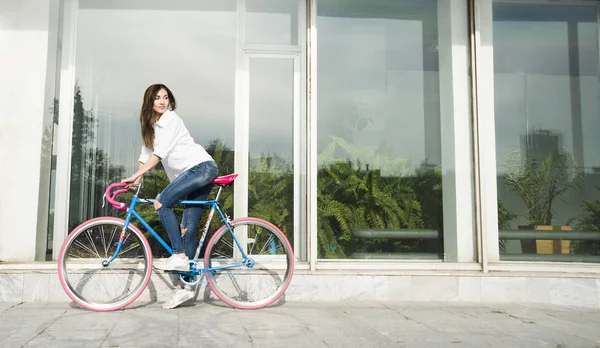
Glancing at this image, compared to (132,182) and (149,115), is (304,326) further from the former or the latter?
(149,115)

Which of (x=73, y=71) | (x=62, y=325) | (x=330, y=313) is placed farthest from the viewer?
(x=73, y=71)

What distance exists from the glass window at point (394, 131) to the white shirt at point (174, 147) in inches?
56.0

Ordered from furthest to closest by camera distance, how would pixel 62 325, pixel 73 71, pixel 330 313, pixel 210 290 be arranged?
pixel 73 71 < pixel 210 290 < pixel 330 313 < pixel 62 325

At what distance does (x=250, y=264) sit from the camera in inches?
186

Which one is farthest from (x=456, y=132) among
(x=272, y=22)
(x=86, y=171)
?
(x=86, y=171)

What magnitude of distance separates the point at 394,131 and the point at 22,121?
3.65 metres

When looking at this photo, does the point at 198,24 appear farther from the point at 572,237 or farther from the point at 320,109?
the point at 572,237

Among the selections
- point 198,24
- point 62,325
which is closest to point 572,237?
point 198,24

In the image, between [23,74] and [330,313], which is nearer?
[330,313]

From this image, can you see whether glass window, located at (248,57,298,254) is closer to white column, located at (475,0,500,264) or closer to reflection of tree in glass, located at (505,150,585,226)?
white column, located at (475,0,500,264)

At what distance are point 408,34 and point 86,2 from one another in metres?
3.33

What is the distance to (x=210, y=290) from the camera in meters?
4.97

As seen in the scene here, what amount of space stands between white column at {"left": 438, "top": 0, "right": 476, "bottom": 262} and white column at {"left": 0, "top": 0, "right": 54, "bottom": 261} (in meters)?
3.97

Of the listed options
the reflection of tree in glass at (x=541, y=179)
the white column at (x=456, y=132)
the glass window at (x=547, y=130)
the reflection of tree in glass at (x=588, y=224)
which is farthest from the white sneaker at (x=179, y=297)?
the reflection of tree in glass at (x=588, y=224)
